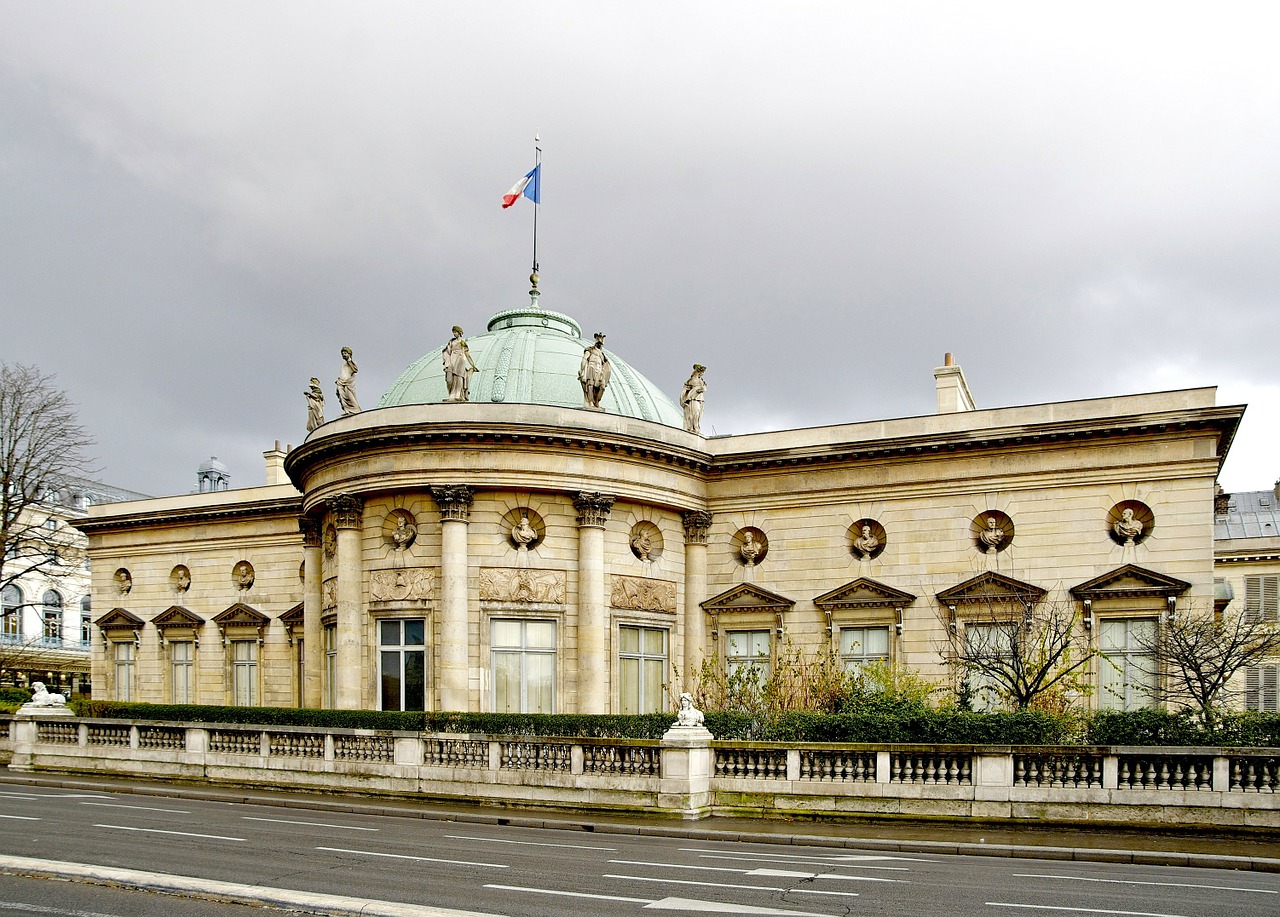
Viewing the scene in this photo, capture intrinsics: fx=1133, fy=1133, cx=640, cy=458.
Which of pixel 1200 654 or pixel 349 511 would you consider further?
pixel 349 511

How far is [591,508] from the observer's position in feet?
114

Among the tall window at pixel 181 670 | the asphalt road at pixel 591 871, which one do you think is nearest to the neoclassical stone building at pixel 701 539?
the tall window at pixel 181 670

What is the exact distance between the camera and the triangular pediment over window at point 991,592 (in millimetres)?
33438

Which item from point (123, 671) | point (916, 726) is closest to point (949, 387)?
point (916, 726)

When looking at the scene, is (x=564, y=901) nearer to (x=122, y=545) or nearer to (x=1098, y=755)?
(x=1098, y=755)

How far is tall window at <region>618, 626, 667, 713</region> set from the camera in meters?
35.5

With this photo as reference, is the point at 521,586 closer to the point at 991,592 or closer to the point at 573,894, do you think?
the point at 991,592

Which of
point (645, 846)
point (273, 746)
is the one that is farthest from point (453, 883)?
point (273, 746)

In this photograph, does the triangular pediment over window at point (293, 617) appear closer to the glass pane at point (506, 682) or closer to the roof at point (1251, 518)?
the glass pane at point (506, 682)

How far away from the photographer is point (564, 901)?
13.1 metres

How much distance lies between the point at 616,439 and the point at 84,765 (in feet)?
57.2

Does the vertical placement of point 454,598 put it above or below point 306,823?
above

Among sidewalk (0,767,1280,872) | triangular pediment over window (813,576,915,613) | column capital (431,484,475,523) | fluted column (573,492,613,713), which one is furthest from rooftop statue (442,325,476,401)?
sidewalk (0,767,1280,872)

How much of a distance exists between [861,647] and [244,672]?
84.8 feet
